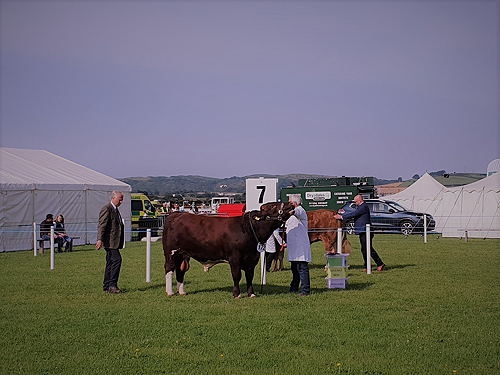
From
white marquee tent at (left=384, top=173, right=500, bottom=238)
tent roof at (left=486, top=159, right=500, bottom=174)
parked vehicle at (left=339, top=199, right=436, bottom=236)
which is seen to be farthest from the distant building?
parked vehicle at (left=339, top=199, right=436, bottom=236)

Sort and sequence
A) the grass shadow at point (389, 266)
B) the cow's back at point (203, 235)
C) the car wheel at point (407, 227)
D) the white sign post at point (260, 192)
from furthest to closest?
1. the car wheel at point (407, 227)
2. the grass shadow at point (389, 266)
3. the white sign post at point (260, 192)
4. the cow's back at point (203, 235)

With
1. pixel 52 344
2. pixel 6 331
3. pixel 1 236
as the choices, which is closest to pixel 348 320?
pixel 52 344

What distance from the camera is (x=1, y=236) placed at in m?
27.0

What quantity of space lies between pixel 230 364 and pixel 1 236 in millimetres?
21853

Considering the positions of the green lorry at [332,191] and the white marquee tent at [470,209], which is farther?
the green lorry at [332,191]

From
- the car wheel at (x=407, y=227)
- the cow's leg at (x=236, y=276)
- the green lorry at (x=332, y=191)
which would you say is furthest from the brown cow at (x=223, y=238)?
the green lorry at (x=332, y=191)

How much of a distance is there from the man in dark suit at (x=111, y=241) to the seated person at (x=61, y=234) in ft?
45.5

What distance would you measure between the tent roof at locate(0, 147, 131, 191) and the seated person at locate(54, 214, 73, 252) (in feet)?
7.49

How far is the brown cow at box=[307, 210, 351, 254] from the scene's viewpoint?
18.4m

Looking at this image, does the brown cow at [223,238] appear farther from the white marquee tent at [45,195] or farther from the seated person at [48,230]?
the white marquee tent at [45,195]

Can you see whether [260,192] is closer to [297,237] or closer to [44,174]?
[297,237]

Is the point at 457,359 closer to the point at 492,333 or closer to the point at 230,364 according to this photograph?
the point at 492,333

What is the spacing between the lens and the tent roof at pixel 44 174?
2861 centimetres

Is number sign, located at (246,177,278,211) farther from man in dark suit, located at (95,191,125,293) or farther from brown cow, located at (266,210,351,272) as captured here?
brown cow, located at (266,210,351,272)
